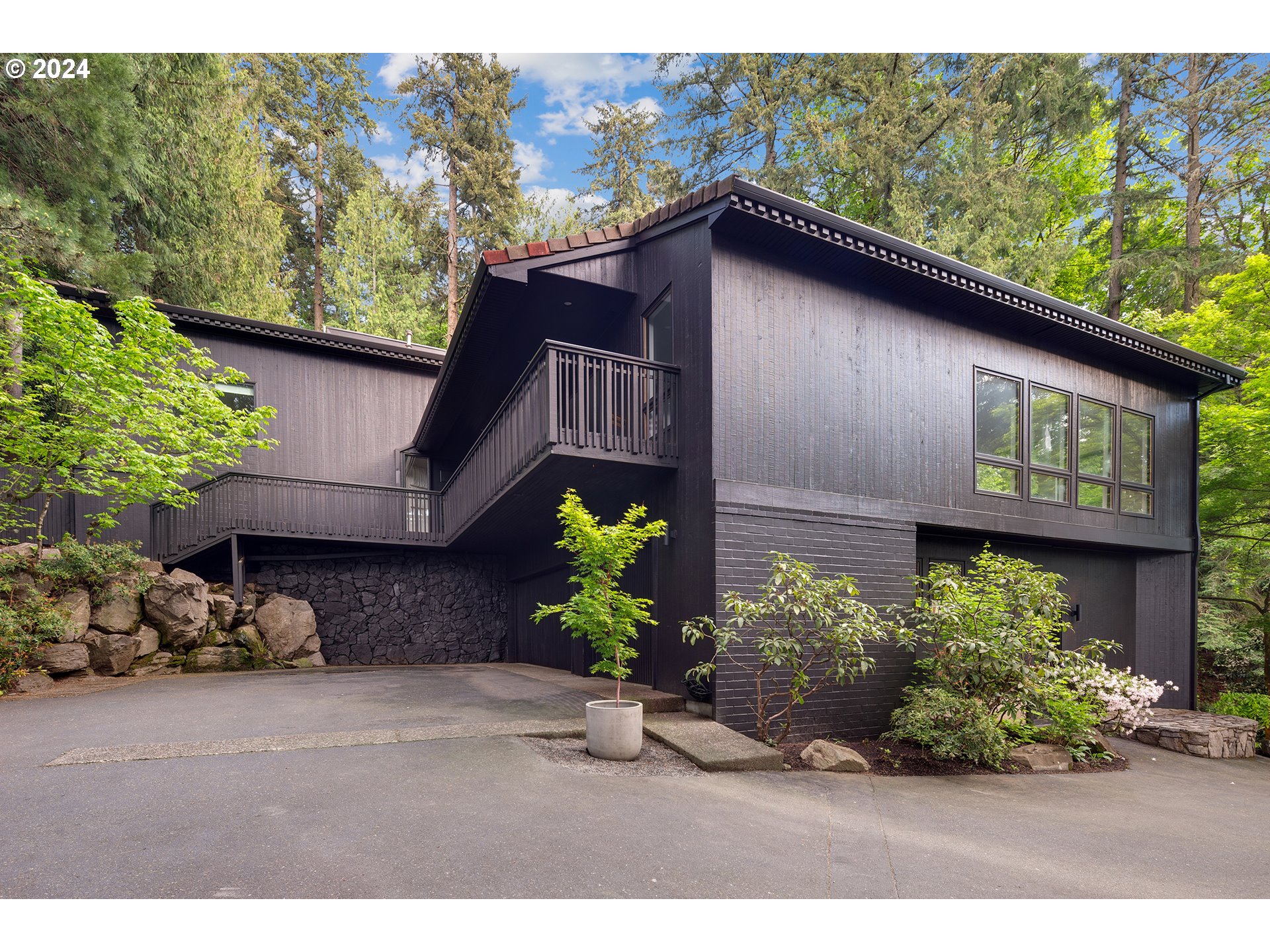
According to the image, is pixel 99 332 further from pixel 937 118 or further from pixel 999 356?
pixel 937 118

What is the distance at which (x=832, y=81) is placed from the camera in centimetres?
1644

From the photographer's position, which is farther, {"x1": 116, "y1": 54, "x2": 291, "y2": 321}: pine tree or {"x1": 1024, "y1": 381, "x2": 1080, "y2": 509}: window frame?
{"x1": 116, "y1": 54, "x2": 291, "y2": 321}: pine tree

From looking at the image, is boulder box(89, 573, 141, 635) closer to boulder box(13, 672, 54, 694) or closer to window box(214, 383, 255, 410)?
boulder box(13, 672, 54, 694)

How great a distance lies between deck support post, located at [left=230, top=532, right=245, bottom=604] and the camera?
1116cm

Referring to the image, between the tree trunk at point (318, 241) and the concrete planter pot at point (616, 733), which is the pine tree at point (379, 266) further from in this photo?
the concrete planter pot at point (616, 733)

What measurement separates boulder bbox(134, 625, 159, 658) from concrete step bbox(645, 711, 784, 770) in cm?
789

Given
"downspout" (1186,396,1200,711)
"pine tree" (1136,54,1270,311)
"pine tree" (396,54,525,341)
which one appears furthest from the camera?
"pine tree" (396,54,525,341)

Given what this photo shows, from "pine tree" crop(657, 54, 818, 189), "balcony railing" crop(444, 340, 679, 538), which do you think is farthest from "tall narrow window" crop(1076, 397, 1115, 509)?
"pine tree" crop(657, 54, 818, 189)

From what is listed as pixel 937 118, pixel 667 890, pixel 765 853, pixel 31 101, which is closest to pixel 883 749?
pixel 765 853

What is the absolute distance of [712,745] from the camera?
17.8 feet

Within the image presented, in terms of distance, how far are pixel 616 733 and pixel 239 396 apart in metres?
11.7

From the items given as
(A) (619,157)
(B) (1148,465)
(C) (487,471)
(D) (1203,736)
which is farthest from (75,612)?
(A) (619,157)

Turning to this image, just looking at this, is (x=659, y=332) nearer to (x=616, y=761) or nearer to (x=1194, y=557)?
(x=616, y=761)
